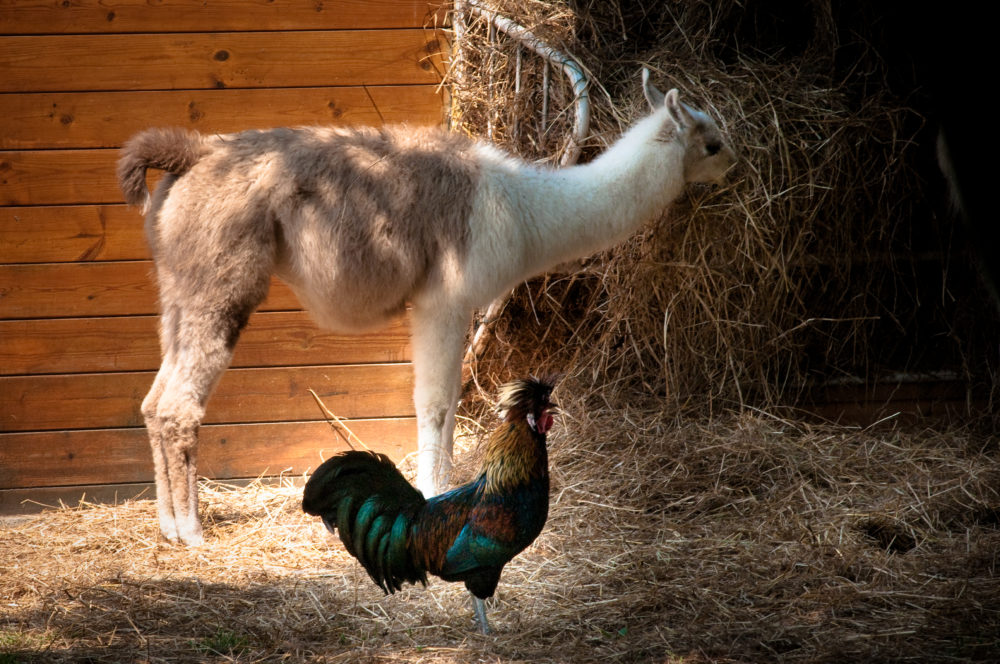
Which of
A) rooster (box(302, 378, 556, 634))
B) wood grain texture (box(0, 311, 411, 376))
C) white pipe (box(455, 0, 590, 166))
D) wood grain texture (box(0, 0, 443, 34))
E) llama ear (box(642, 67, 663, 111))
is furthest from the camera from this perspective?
wood grain texture (box(0, 311, 411, 376))

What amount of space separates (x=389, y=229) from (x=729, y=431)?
194cm

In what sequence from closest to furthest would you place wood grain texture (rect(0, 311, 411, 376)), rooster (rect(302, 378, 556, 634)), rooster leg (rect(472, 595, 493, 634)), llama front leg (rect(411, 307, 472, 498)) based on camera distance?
rooster (rect(302, 378, 556, 634)), rooster leg (rect(472, 595, 493, 634)), llama front leg (rect(411, 307, 472, 498)), wood grain texture (rect(0, 311, 411, 376))

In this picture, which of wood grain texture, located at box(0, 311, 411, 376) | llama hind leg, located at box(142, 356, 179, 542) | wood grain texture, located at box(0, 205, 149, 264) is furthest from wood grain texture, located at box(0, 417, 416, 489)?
wood grain texture, located at box(0, 205, 149, 264)

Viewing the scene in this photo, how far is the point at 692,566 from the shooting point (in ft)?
11.9

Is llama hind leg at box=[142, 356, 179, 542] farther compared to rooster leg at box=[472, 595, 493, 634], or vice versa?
llama hind leg at box=[142, 356, 179, 542]

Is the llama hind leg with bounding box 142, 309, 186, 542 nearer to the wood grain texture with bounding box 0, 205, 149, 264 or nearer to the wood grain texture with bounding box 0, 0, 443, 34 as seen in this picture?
the wood grain texture with bounding box 0, 205, 149, 264

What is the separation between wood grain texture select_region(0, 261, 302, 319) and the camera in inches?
186

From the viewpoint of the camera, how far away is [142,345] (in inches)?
191

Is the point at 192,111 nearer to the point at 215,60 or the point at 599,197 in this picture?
the point at 215,60

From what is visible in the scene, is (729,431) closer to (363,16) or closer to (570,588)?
(570,588)

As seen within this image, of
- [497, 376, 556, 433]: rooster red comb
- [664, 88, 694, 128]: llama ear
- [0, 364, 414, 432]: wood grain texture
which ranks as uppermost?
[664, 88, 694, 128]: llama ear

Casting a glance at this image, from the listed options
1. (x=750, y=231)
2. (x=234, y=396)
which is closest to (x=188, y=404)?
(x=234, y=396)

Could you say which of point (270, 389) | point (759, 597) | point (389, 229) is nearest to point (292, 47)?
point (389, 229)

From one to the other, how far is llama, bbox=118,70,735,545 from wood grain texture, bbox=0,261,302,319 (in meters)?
0.66
